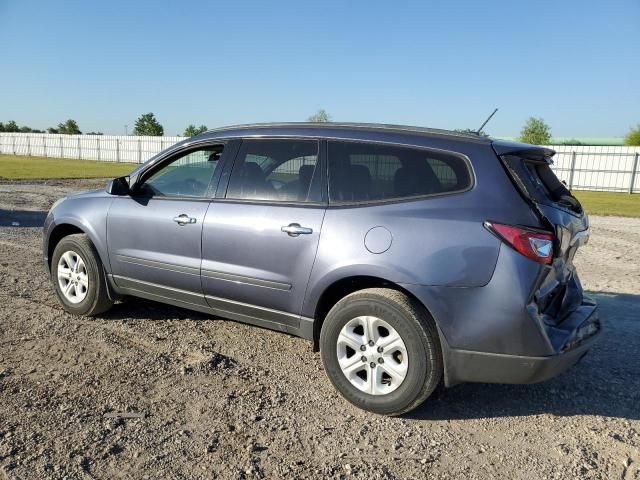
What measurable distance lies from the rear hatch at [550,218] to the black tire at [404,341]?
25.1 inches

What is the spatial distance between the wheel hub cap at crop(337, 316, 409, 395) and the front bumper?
29 centimetres

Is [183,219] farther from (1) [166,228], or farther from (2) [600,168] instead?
(2) [600,168]

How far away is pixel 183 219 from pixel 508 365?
2605 millimetres

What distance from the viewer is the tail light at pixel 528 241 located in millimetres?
3053

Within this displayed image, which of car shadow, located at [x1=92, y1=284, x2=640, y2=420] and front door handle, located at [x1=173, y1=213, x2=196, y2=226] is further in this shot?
front door handle, located at [x1=173, y1=213, x2=196, y2=226]

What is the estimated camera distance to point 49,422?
10.4 ft

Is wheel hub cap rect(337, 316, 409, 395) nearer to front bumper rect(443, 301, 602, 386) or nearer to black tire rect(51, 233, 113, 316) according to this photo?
front bumper rect(443, 301, 602, 386)

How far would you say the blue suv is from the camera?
10.3ft

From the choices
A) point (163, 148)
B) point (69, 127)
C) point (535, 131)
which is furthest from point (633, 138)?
point (69, 127)

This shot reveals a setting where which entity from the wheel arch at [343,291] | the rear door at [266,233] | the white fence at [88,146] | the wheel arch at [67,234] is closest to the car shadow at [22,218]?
the wheel arch at [67,234]

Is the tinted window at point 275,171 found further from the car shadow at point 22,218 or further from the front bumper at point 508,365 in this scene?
the car shadow at point 22,218

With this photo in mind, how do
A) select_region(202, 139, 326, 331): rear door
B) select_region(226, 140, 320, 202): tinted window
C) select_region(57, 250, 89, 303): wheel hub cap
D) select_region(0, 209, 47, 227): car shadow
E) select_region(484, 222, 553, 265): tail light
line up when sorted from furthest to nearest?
select_region(0, 209, 47, 227): car shadow
select_region(57, 250, 89, 303): wheel hub cap
select_region(226, 140, 320, 202): tinted window
select_region(202, 139, 326, 331): rear door
select_region(484, 222, 553, 265): tail light

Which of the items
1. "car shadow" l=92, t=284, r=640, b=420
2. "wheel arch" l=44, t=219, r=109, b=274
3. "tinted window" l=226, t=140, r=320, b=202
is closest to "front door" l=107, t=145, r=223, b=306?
"wheel arch" l=44, t=219, r=109, b=274

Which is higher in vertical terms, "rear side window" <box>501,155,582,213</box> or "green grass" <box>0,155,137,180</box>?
"rear side window" <box>501,155,582,213</box>
